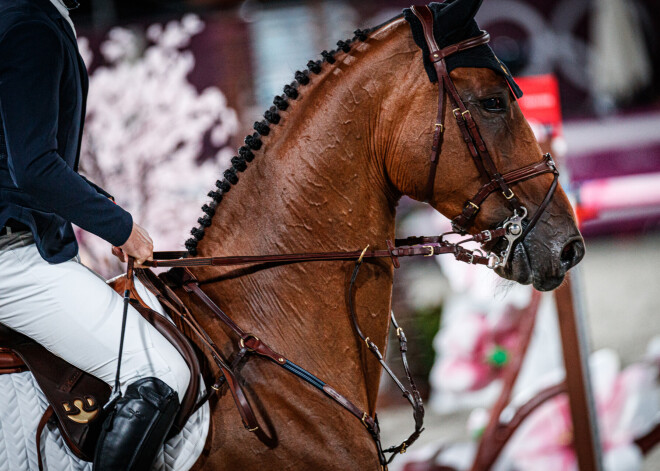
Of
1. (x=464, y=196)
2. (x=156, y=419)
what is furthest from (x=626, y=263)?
(x=156, y=419)

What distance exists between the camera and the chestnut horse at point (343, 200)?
5.25 ft

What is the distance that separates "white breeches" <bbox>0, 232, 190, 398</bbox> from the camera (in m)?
1.39

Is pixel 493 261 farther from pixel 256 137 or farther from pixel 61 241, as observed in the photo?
pixel 61 241

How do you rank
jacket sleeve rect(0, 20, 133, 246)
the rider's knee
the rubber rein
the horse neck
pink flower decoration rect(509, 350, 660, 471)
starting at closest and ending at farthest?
jacket sleeve rect(0, 20, 133, 246)
the rider's knee
the rubber rein
the horse neck
pink flower decoration rect(509, 350, 660, 471)

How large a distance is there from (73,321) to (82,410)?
0.70 ft

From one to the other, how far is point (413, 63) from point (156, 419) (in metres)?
1.11

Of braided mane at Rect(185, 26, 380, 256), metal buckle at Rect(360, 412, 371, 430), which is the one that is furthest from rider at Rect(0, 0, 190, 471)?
metal buckle at Rect(360, 412, 371, 430)

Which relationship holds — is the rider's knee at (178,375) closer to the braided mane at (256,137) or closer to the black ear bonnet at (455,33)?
the braided mane at (256,137)

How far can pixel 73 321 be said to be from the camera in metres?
1.39

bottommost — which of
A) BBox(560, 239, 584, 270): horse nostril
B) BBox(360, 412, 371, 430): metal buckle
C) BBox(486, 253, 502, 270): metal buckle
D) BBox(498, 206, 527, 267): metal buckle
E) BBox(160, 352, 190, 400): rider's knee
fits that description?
BBox(360, 412, 371, 430): metal buckle

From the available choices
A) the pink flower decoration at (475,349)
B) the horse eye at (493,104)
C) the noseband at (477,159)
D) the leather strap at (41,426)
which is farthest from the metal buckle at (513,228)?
the pink flower decoration at (475,349)

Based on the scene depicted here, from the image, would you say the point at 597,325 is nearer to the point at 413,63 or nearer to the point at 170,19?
the point at 170,19

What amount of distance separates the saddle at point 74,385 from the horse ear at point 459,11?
1079mm

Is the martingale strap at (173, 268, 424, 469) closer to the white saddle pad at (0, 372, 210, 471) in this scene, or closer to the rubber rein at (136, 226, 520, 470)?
the rubber rein at (136, 226, 520, 470)
